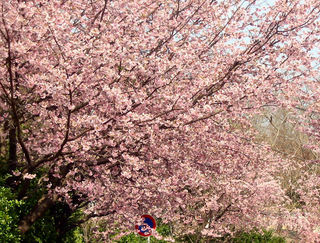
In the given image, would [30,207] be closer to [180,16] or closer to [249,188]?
[180,16]

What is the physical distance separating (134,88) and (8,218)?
2.65m

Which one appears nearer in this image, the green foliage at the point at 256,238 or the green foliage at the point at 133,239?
the green foliage at the point at 133,239

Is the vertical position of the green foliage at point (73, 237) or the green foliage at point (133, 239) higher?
the green foliage at point (73, 237)

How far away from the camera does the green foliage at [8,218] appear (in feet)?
16.9

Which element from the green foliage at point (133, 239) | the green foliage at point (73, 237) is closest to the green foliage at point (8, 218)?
the green foliage at point (73, 237)

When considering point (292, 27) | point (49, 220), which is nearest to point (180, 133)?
point (292, 27)

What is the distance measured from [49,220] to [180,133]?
3284mm

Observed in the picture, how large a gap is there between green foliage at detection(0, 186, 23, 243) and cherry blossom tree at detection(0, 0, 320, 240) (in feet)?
0.94

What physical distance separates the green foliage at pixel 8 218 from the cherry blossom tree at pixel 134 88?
285 millimetres

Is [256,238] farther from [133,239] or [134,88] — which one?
[134,88]

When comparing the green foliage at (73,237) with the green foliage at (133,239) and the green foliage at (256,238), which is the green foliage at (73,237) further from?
the green foliage at (256,238)

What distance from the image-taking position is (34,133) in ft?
19.9

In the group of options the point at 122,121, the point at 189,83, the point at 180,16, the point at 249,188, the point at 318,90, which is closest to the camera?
the point at 122,121

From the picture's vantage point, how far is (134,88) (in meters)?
5.54
